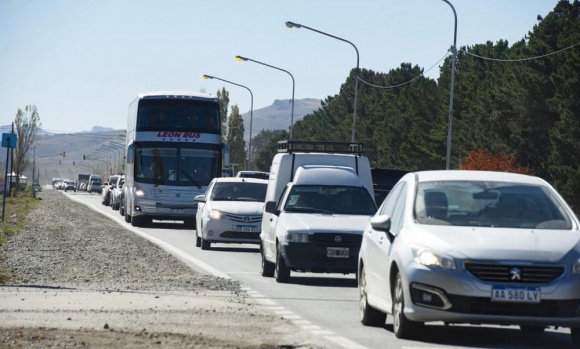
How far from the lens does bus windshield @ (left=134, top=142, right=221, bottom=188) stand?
43.4 meters

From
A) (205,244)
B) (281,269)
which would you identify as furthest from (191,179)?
(281,269)

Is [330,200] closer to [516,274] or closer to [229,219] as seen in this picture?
[229,219]

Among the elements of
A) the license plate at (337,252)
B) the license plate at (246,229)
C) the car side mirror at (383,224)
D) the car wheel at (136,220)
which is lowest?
the car wheel at (136,220)

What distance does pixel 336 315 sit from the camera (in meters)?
15.6

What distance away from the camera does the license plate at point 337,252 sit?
2039cm

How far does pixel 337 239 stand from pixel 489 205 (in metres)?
7.64

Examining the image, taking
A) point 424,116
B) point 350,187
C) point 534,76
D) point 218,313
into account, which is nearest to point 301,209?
point 350,187

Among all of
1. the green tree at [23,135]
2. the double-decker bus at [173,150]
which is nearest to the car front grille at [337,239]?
the double-decker bus at [173,150]

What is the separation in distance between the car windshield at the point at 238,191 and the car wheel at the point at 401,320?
1999 centimetres

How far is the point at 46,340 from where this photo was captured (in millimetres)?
11859

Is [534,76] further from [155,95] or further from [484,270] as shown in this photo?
[484,270]

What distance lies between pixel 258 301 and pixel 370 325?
3.35 metres

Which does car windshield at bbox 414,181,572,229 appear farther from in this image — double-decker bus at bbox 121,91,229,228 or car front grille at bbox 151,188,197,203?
car front grille at bbox 151,188,197,203

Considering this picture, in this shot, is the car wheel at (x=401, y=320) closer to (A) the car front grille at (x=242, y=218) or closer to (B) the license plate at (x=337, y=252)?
(B) the license plate at (x=337, y=252)
